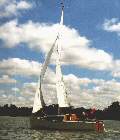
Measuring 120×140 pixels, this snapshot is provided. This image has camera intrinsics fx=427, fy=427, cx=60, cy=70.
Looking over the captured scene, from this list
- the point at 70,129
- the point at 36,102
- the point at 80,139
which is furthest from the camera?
the point at 36,102

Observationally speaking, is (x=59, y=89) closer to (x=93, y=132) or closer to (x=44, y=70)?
(x=44, y=70)

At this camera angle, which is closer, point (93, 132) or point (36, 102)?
point (93, 132)

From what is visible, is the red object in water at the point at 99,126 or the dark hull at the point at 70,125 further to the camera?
the red object in water at the point at 99,126

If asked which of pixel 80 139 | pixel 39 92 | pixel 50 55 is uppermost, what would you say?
pixel 50 55

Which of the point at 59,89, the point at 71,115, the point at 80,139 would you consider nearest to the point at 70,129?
the point at 71,115

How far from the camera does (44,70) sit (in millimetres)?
67688

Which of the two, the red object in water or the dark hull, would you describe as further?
the red object in water

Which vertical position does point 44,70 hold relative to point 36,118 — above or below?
above

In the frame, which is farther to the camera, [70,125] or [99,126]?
[99,126]

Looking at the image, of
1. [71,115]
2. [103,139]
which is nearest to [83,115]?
[71,115]

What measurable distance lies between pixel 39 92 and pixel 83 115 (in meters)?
8.34

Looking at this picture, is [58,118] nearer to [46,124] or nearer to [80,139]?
[46,124]

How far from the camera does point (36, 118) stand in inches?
2564

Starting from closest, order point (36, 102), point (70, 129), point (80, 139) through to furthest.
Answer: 1. point (80, 139)
2. point (70, 129)
3. point (36, 102)
